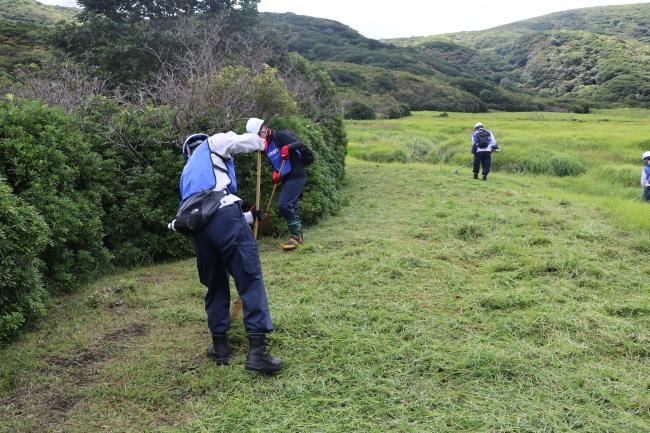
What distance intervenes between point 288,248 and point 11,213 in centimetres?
389

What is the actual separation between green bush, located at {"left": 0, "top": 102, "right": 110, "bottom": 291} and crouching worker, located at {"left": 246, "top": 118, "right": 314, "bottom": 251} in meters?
2.55

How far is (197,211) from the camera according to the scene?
3797 millimetres

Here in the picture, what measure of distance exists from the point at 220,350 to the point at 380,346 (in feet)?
4.63

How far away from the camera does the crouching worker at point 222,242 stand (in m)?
3.81

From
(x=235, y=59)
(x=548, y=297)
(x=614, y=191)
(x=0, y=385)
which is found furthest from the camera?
(x=235, y=59)

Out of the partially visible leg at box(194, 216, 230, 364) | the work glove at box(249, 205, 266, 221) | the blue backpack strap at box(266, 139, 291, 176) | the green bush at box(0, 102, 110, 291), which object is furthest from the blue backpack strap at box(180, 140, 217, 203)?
the blue backpack strap at box(266, 139, 291, 176)

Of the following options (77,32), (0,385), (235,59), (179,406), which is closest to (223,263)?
(179,406)

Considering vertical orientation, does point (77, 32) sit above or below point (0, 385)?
above

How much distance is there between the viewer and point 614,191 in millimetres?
14336

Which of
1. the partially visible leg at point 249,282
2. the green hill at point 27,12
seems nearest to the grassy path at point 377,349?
the partially visible leg at point 249,282

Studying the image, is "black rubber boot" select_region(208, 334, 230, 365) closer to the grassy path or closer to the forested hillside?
the grassy path

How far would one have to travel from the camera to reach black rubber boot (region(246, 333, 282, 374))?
3771 mm

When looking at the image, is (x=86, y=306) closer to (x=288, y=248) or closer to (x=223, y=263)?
(x=223, y=263)

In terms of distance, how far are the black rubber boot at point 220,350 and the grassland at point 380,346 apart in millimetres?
103
